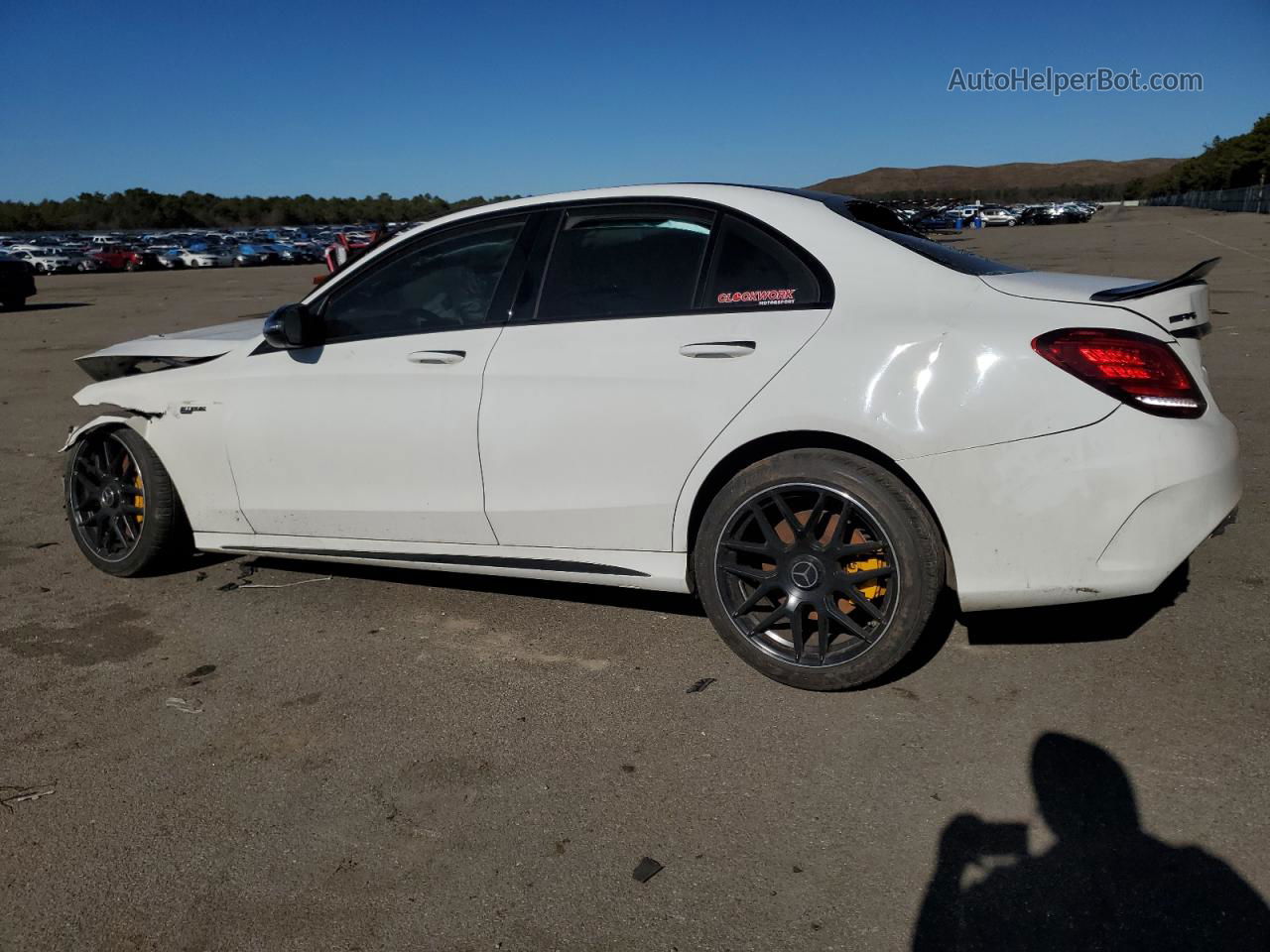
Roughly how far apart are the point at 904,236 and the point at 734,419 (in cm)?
95

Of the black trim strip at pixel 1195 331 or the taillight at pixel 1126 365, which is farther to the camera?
the black trim strip at pixel 1195 331

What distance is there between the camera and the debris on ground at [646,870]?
254cm

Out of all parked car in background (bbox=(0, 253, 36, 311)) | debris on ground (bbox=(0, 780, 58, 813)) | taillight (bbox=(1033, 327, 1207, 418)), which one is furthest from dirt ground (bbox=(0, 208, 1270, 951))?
parked car in background (bbox=(0, 253, 36, 311))

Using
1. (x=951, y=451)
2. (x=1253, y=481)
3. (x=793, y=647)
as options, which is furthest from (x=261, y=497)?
(x=1253, y=481)

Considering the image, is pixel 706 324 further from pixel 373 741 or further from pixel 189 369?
pixel 189 369

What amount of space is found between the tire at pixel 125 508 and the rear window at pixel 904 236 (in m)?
3.18

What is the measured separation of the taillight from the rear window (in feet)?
1.58

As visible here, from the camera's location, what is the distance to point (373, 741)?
3.28 metres

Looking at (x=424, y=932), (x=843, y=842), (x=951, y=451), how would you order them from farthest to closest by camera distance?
1. (x=951, y=451)
2. (x=843, y=842)
3. (x=424, y=932)

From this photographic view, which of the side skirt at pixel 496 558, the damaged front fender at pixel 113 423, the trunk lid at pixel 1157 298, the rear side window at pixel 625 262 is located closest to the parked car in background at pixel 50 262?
the damaged front fender at pixel 113 423

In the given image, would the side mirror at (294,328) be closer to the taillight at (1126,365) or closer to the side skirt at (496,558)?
the side skirt at (496,558)

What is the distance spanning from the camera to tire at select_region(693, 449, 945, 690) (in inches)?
128

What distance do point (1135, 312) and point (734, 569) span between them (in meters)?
1.48

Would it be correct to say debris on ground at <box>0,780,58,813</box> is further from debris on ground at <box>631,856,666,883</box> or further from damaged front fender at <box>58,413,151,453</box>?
damaged front fender at <box>58,413,151,453</box>
